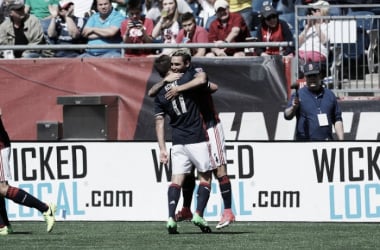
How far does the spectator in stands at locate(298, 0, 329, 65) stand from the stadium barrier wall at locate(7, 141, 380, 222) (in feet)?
5.92

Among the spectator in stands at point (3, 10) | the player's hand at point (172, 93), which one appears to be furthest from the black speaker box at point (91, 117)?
the player's hand at point (172, 93)

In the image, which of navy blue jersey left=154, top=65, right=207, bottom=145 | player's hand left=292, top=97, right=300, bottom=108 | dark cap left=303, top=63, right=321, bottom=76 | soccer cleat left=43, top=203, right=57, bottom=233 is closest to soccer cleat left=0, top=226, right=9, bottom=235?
soccer cleat left=43, top=203, right=57, bottom=233

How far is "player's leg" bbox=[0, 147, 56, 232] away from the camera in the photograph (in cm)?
1332

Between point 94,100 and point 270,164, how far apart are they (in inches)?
127

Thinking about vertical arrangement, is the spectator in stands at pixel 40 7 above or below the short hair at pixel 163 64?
below

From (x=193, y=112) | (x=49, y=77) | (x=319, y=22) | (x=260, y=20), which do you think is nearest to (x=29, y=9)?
(x=49, y=77)

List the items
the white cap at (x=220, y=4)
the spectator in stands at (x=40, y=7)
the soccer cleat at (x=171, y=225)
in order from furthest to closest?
1. the spectator in stands at (x=40, y=7)
2. the white cap at (x=220, y=4)
3. the soccer cleat at (x=171, y=225)

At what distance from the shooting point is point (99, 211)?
16.0 metres

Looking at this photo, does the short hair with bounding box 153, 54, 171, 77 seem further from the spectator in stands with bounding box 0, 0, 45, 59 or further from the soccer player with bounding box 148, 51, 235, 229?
the spectator in stands with bounding box 0, 0, 45, 59

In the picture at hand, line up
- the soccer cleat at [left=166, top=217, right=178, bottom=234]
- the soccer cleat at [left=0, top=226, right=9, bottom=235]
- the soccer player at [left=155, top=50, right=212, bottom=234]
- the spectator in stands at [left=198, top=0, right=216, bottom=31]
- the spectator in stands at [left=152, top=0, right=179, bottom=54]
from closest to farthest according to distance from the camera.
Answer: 1. the soccer cleat at [left=166, top=217, right=178, bottom=234]
2. the soccer player at [left=155, top=50, right=212, bottom=234]
3. the soccer cleat at [left=0, top=226, right=9, bottom=235]
4. the spectator in stands at [left=152, top=0, right=179, bottom=54]
5. the spectator in stands at [left=198, top=0, right=216, bottom=31]

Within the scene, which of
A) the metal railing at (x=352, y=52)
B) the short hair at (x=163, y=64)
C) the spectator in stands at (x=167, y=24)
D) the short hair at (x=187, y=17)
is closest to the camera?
the short hair at (x=163, y=64)

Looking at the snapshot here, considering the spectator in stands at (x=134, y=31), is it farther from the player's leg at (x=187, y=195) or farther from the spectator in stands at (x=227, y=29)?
the player's leg at (x=187, y=195)

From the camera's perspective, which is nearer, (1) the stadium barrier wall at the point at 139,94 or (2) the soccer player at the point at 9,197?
(2) the soccer player at the point at 9,197

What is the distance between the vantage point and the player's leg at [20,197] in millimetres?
13320
